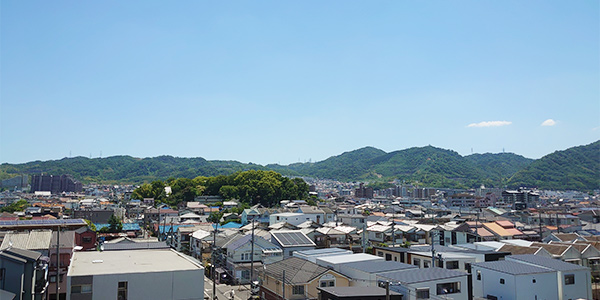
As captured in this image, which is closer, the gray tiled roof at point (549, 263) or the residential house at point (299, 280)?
the residential house at point (299, 280)

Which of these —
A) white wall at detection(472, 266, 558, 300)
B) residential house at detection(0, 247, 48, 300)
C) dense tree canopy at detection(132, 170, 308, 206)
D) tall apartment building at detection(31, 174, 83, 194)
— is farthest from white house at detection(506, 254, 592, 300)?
tall apartment building at detection(31, 174, 83, 194)

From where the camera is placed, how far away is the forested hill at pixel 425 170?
118 metres

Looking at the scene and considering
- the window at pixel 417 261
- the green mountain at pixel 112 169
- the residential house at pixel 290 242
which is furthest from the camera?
the green mountain at pixel 112 169

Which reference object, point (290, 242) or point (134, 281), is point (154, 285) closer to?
point (134, 281)

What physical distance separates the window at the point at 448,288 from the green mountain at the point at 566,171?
114541mm

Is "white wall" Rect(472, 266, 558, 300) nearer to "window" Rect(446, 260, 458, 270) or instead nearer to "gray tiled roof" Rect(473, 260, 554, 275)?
"gray tiled roof" Rect(473, 260, 554, 275)

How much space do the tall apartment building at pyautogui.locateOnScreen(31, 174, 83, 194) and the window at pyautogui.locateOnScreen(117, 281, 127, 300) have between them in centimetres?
11126

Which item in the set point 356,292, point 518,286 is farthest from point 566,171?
point 356,292

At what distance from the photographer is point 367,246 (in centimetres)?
2922

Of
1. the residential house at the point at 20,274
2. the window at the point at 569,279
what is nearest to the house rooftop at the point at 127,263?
the residential house at the point at 20,274

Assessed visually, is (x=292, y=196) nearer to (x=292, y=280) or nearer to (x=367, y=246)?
(x=367, y=246)

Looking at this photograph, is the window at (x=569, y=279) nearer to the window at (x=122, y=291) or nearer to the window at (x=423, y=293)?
the window at (x=423, y=293)

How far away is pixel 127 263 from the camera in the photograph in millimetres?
12227

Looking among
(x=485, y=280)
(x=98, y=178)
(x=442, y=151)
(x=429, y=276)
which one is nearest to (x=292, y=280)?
(x=429, y=276)
